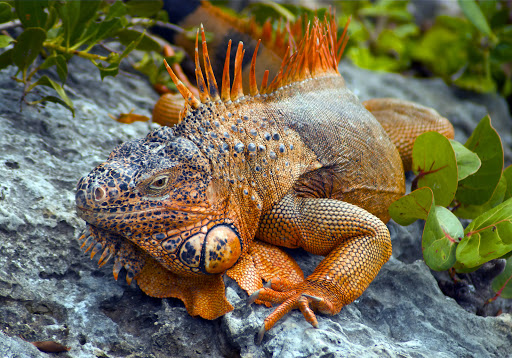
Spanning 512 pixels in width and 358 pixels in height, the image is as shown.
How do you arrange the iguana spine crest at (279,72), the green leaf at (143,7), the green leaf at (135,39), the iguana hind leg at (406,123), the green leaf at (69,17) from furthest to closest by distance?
the green leaf at (143,7) → the green leaf at (135,39) → the iguana hind leg at (406,123) → the green leaf at (69,17) → the iguana spine crest at (279,72)

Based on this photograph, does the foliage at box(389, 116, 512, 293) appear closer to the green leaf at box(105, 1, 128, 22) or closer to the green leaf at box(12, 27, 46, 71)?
the green leaf at box(105, 1, 128, 22)

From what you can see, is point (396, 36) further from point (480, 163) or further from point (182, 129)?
point (182, 129)

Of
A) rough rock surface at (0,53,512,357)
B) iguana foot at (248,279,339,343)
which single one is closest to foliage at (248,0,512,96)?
rough rock surface at (0,53,512,357)

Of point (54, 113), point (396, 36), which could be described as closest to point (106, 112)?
point (54, 113)

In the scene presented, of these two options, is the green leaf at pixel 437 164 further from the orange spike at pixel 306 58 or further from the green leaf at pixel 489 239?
the orange spike at pixel 306 58

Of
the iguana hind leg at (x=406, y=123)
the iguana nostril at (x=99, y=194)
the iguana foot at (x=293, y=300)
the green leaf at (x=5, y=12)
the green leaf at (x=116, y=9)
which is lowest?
the iguana foot at (x=293, y=300)

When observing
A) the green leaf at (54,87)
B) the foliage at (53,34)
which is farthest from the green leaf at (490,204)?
the green leaf at (54,87)

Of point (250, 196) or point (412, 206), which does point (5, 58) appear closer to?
point (250, 196)

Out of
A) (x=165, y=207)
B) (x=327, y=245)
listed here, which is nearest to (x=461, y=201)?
(x=327, y=245)
